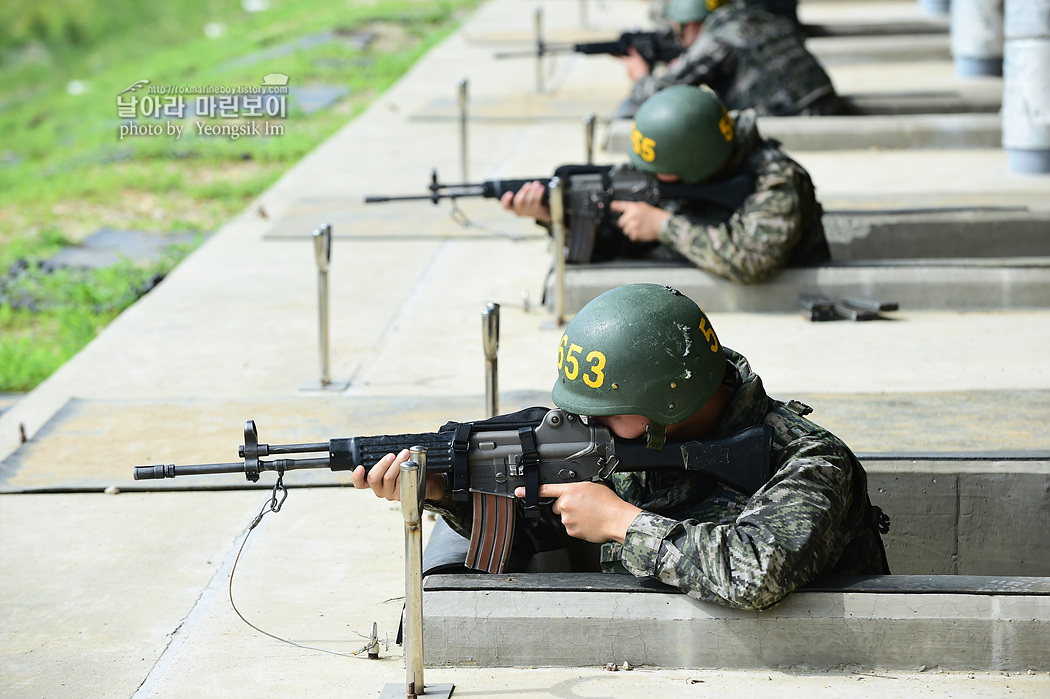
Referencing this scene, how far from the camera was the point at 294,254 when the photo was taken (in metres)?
9.29

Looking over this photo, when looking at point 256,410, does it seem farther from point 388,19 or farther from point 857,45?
point 388,19

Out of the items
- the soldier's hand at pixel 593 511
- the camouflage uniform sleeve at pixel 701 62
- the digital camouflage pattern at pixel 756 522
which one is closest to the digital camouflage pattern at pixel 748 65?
the camouflage uniform sleeve at pixel 701 62

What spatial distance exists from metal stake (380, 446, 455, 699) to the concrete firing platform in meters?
0.15

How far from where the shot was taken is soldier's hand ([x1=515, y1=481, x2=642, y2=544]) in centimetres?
354

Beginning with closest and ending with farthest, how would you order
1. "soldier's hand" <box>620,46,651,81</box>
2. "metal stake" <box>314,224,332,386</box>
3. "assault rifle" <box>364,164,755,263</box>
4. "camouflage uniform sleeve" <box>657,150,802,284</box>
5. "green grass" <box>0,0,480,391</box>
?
"metal stake" <box>314,224,332,386</box>, "camouflage uniform sleeve" <box>657,150,802,284</box>, "assault rifle" <box>364,164,755,263</box>, "green grass" <box>0,0,480,391</box>, "soldier's hand" <box>620,46,651,81</box>

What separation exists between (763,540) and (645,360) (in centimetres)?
54

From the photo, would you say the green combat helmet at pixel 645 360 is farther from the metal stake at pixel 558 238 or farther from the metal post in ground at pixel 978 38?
the metal post in ground at pixel 978 38

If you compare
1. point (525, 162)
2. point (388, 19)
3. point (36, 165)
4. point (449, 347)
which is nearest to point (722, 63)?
point (525, 162)

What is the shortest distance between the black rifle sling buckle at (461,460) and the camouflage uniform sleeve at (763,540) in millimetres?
480

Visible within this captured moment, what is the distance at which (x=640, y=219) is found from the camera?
7109 mm

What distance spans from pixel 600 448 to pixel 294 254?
6031 mm

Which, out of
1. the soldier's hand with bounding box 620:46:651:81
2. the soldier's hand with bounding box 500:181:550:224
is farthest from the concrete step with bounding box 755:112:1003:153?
the soldier's hand with bounding box 500:181:550:224

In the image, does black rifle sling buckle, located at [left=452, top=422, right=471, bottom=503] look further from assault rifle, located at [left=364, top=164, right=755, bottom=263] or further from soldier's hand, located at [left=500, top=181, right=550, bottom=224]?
soldier's hand, located at [left=500, top=181, right=550, bottom=224]

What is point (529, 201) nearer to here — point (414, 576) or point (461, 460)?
point (461, 460)
